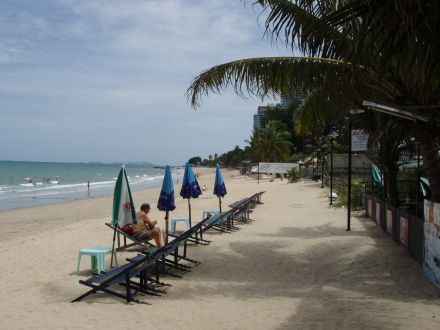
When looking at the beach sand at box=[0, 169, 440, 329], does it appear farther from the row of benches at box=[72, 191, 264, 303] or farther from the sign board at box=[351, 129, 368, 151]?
the sign board at box=[351, 129, 368, 151]

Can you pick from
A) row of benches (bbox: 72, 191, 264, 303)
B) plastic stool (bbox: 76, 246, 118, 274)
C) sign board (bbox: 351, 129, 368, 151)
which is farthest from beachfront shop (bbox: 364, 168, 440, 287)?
plastic stool (bbox: 76, 246, 118, 274)

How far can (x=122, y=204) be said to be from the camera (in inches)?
332

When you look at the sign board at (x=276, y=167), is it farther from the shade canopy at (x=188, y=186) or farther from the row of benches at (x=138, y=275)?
the row of benches at (x=138, y=275)

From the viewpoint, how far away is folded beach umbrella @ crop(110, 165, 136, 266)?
836 centimetres

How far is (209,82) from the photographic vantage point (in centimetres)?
840

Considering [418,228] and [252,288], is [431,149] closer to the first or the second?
[418,228]

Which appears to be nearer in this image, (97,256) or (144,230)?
(97,256)

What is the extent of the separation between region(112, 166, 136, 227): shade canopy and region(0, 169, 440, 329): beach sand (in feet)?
3.55

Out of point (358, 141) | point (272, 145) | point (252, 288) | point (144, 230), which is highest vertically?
point (272, 145)

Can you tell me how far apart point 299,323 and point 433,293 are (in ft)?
7.37

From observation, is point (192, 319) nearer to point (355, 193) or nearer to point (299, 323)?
point (299, 323)

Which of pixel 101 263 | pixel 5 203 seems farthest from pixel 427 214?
pixel 5 203

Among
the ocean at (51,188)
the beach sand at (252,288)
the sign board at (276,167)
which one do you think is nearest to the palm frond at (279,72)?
the beach sand at (252,288)

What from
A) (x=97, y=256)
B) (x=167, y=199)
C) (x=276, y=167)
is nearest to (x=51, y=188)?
(x=276, y=167)
